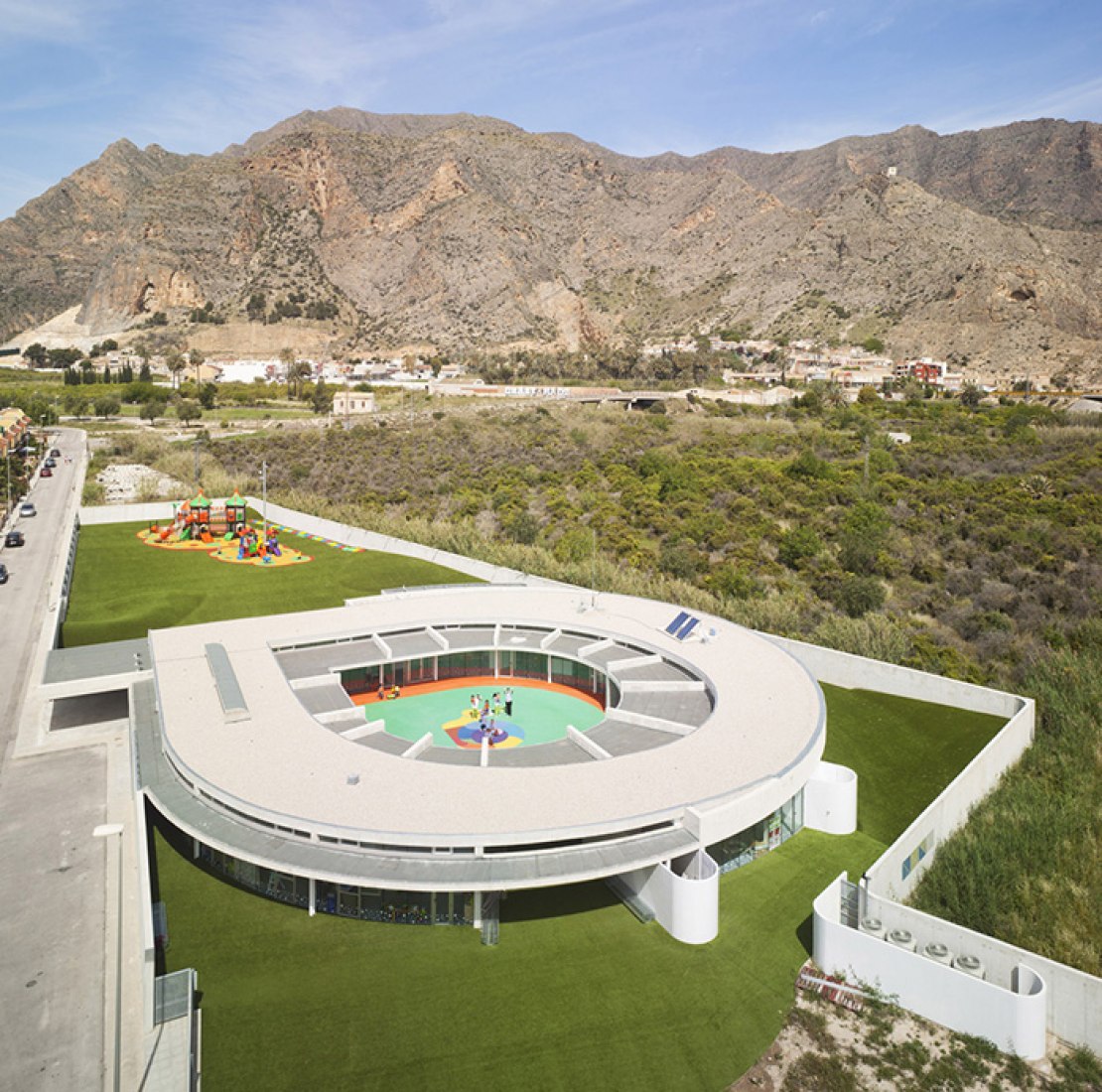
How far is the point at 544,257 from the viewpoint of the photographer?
153m

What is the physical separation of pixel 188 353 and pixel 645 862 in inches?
5338

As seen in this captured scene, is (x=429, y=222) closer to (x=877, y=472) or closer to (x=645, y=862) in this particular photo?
(x=877, y=472)

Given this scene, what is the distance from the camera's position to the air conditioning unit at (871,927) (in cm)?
1376

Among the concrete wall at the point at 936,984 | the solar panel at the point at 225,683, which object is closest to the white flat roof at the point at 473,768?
the solar panel at the point at 225,683

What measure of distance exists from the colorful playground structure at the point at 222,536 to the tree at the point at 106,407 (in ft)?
178

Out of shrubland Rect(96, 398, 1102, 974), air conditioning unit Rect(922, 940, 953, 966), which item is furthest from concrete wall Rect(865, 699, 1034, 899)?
air conditioning unit Rect(922, 940, 953, 966)

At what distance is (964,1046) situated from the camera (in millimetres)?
12266

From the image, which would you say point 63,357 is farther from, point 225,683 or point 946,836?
point 946,836

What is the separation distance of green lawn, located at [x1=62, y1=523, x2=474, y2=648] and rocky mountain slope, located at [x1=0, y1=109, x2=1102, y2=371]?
3910 inches

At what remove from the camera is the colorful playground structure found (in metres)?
38.7

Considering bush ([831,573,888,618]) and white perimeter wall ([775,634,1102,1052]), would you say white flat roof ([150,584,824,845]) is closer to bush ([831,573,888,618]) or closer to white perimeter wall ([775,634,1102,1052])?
white perimeter wall ([775,634,1102,1052])

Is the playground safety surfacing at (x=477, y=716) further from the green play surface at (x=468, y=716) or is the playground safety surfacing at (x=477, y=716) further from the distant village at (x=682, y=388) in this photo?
the distant village at (x=682, y=388)

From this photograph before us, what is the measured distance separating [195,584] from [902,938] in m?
29.1

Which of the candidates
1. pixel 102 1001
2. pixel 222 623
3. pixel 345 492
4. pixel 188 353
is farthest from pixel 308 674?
pixel 188 353
